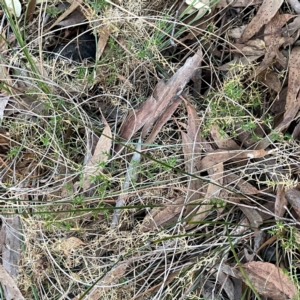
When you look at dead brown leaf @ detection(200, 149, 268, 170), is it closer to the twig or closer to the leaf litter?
the leaf litter

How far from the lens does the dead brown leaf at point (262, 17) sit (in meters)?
1.11

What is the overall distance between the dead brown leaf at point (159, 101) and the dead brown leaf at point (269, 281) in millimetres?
428

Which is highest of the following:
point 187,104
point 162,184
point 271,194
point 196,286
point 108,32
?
point 108,32

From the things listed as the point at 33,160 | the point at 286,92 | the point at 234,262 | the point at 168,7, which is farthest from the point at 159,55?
the point at 234,262

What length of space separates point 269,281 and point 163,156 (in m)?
0.40

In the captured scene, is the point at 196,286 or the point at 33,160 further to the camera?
the point at 33,160

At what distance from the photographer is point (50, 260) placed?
1166 millimetres

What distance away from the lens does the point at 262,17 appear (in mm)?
1120

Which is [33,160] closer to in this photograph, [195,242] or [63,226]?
[63,226]

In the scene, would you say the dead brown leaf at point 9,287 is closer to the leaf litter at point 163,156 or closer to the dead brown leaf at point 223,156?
the leaf litter at point 163,156

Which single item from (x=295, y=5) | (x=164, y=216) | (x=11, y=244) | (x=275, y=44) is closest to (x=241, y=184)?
(x=164, y=216)

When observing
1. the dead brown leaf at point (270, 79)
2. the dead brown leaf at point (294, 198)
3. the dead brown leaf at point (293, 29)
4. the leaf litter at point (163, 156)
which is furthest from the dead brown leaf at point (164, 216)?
the dead brown leaf at point (293, 29)

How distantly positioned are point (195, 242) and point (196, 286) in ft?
0.35

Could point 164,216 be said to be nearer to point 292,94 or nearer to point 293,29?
point 292,94
